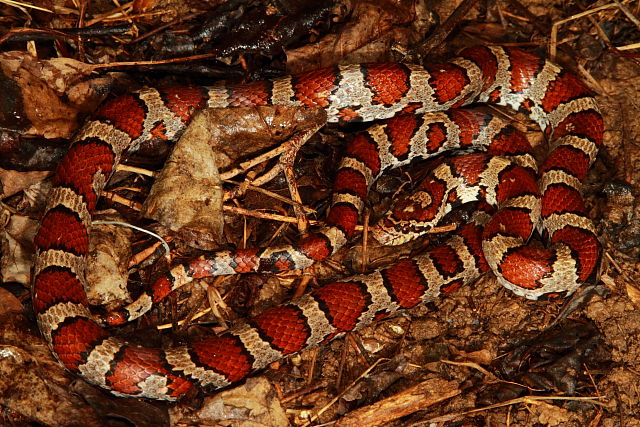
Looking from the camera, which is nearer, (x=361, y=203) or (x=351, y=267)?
(x=351, y=267)

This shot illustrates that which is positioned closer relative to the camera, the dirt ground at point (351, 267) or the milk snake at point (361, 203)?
the dirt ground at point (351, 267)

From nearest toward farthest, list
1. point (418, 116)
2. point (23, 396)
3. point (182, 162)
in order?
point (23, 396) < point (182, 162) < point (418, 116)

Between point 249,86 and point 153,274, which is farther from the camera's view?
point 249,86

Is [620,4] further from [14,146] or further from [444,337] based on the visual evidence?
[14,146]

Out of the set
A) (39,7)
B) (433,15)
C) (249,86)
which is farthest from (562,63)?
(39,7)

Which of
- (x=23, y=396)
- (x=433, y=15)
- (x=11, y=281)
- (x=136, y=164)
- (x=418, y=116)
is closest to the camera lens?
(x=23, y=396)
